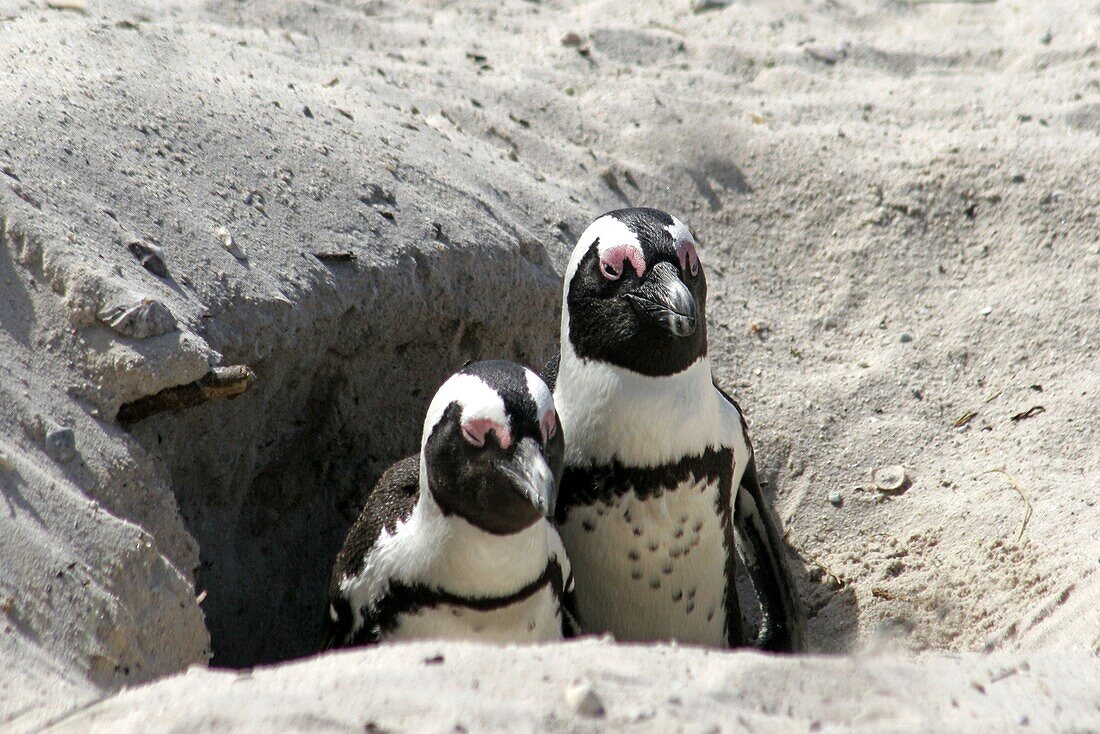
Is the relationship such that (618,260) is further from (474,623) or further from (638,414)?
(474,623)

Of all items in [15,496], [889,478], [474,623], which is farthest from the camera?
[889,478]

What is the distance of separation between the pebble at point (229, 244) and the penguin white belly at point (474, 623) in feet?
3.25

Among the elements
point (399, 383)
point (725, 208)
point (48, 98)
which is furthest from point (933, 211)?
point (48, 98)

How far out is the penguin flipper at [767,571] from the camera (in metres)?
3.21

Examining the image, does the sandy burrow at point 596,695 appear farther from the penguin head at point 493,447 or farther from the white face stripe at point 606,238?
the white face stripe at point 606,238

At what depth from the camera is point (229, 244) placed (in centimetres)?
309

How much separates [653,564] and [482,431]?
68 cm

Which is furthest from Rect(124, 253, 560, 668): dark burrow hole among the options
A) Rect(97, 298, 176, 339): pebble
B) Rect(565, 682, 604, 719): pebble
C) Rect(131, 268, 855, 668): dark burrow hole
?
Rect(565, 682, 604, 719): pebble

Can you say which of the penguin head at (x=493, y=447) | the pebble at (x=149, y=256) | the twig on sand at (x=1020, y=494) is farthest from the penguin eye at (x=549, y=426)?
the twig on sand at (x=1020, y=494)

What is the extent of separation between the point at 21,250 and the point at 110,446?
1.50ft

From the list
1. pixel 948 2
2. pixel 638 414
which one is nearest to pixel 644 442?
pixel 638 414

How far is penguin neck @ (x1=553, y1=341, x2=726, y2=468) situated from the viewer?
2850 mm

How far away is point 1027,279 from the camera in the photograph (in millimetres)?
3967

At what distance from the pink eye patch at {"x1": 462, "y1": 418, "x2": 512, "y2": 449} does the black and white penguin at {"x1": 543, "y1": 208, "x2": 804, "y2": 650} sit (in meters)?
0.43
